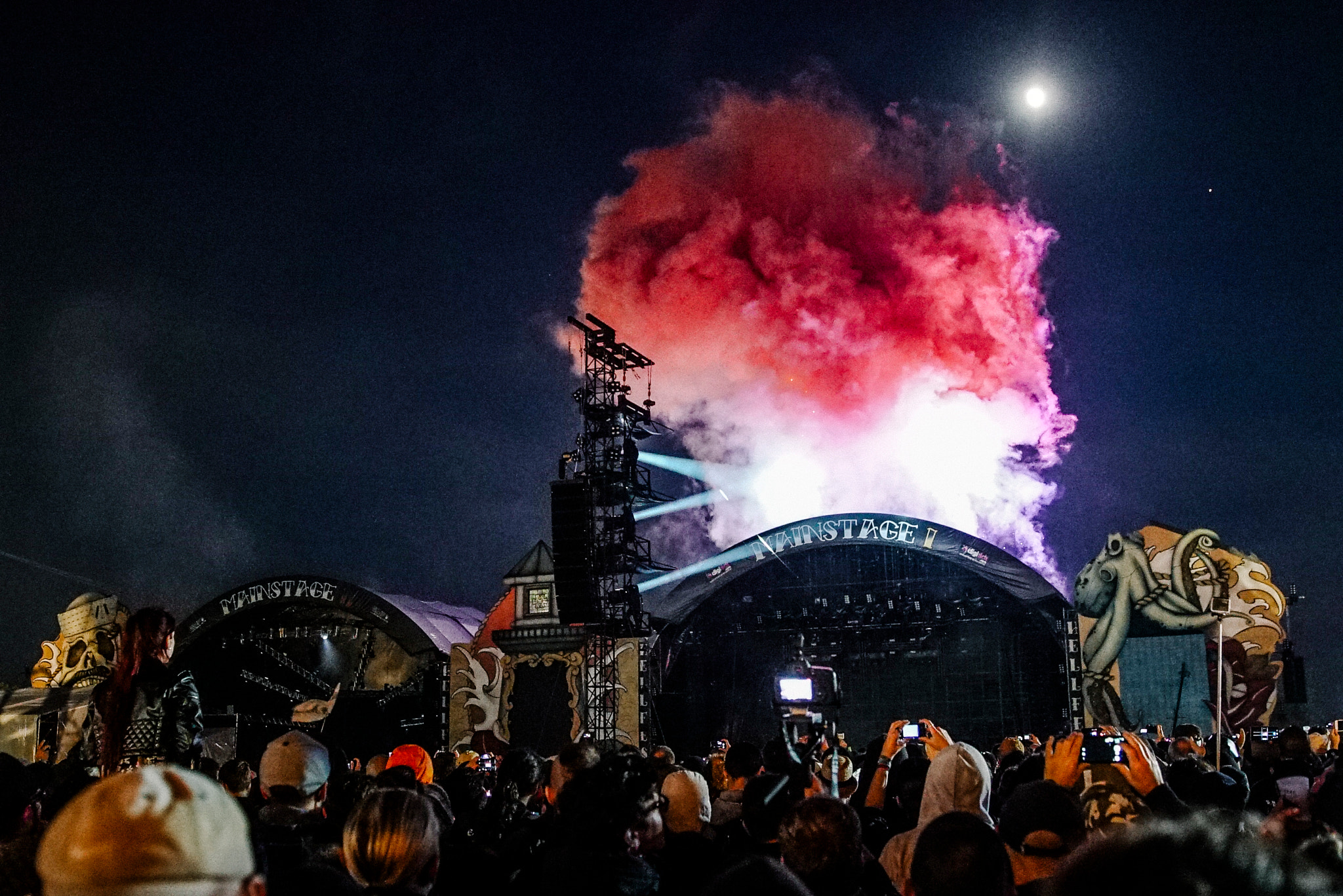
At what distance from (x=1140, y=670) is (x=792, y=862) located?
21.4 metres

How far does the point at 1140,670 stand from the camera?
22812 millimetres

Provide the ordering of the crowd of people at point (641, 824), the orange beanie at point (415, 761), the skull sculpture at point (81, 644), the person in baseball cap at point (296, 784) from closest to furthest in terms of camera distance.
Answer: the crowd of people at point (641, 824) < the person in baseball cap at point (296, 784) < the orange beanie at point (415, 761) < the skull sculpture at point (81, 644)

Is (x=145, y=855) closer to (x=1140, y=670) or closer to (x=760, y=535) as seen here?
(x=1140, y=670)

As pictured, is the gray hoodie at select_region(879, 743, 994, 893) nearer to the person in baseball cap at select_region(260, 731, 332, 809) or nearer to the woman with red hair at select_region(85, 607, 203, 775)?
the person in baseball cap at select_region(260, 731, 332, 809)

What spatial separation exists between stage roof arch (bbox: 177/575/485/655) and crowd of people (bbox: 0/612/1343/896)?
65.1ft

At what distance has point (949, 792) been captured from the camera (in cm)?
464

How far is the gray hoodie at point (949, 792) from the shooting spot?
4629 mm

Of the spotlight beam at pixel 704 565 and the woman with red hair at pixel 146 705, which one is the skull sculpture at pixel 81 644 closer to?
the spotlight beam at pixel 704 565

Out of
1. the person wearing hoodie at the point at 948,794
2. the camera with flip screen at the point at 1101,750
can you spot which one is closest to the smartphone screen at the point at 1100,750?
the camera with flip screen at the point at 1101,750

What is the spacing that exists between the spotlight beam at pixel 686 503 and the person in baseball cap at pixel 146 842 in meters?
A: 22.5

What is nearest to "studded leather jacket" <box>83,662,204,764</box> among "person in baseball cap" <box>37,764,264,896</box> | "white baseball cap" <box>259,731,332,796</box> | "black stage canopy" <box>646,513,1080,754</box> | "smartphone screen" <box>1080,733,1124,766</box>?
"white baseball cap" <box>259,731,332,796</box>

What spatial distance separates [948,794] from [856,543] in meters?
21.7

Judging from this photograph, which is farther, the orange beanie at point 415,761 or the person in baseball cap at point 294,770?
the orange beanie at point 415,761

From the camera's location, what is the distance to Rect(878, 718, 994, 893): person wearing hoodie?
463 centimetres
